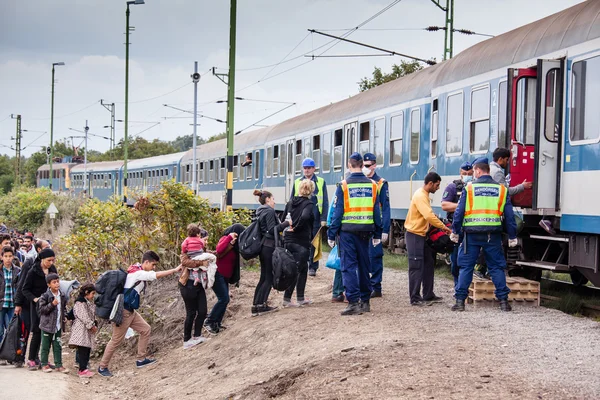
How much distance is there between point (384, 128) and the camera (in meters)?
18.1

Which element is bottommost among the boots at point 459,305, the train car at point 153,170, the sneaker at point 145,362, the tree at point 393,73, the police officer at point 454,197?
the sneaker at point 145,362

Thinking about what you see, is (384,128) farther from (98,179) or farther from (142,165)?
(98,179)

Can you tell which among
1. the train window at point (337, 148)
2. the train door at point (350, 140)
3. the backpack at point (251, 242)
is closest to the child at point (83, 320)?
the backpack at point (251, 242)

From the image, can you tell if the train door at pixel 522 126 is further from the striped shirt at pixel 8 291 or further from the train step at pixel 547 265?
the striped shirt at pixel 8 291

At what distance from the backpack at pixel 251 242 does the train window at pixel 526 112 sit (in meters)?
3.77

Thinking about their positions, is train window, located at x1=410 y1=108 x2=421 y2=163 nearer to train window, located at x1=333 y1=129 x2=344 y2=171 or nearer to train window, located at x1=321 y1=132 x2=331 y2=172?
train window, located at x1=333 y1=129 x2=344 y2=171

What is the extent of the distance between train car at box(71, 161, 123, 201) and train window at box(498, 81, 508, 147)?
39.6 m

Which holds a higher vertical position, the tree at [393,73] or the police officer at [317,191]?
the tree at [393,73]

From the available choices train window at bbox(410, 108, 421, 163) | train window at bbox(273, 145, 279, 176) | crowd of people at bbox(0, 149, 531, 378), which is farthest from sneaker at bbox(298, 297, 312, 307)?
train window at bbox(273, 145, 279, 176)

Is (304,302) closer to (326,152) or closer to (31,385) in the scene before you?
(31,385)

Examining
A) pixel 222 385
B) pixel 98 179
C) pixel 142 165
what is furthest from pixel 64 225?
pixel 222 385

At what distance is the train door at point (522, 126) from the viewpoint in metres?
11.2

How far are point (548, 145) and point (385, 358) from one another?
4.48 meters

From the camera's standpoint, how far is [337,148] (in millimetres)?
21250
